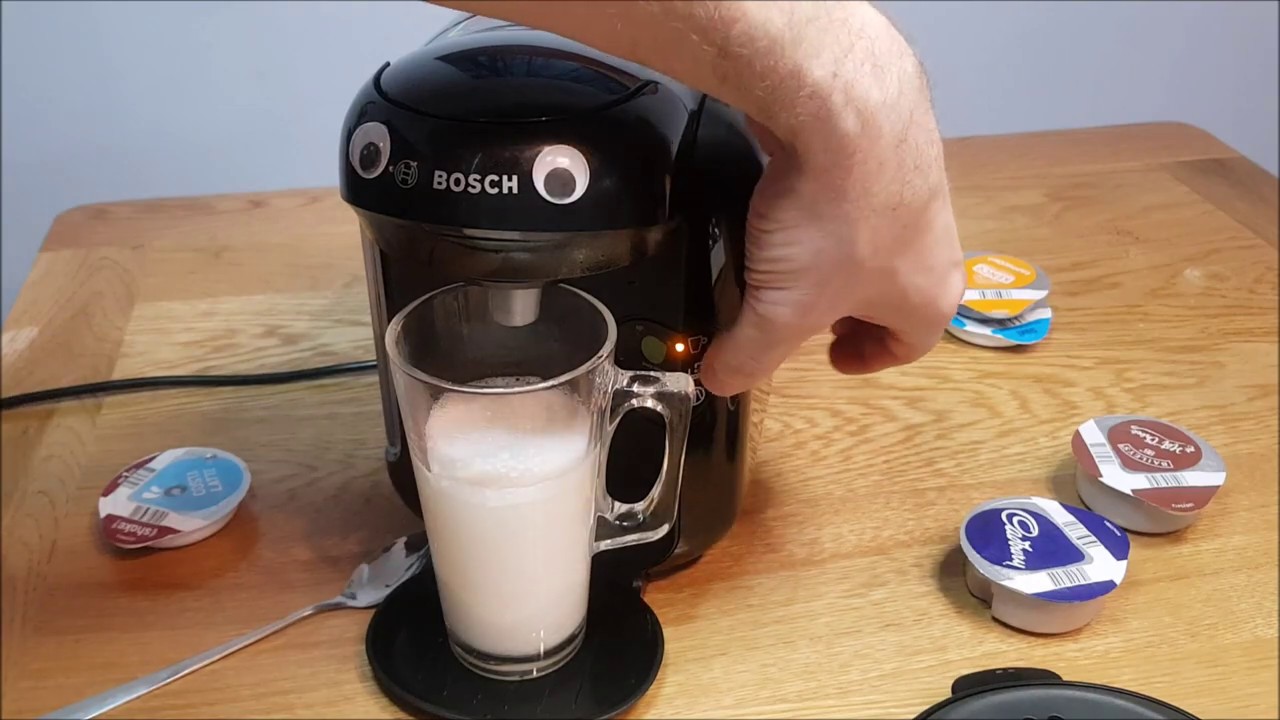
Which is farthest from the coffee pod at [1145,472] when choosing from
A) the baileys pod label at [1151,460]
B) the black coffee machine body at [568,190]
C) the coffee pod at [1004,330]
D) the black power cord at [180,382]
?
the black power cord at [180,382]

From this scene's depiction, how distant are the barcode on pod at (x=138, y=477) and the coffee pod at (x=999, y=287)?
1.79 ft

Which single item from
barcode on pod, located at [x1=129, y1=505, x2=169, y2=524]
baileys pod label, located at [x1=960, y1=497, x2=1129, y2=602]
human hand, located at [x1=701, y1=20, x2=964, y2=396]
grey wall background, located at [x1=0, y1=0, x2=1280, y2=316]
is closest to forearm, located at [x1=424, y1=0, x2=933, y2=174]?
human hand, located at [x1=701, y1=20, x2=964, y2=396]

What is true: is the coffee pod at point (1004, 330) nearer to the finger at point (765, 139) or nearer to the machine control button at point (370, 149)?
the finger at point (765, 139)

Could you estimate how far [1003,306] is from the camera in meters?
0.78

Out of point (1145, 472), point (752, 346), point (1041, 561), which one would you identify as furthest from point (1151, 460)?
point (752, 346)

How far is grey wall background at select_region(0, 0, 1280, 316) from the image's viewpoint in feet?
3.87

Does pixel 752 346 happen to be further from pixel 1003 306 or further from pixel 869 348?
pixel 1003 306

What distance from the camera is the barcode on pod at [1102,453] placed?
0.61m

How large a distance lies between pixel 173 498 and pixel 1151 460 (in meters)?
0.55

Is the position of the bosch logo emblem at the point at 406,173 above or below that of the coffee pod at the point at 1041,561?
above

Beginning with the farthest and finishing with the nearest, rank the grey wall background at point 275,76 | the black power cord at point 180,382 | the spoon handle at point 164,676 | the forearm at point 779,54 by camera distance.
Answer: the grey wall background at point 275,76 < the black power cord at point 180,382 < the spoon handle at point 164,676 < the forearm at point 779,54

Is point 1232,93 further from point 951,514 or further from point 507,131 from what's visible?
point 507,131

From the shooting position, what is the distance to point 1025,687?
0.47 metres

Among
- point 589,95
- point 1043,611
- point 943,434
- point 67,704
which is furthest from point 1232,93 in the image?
point 67,704
